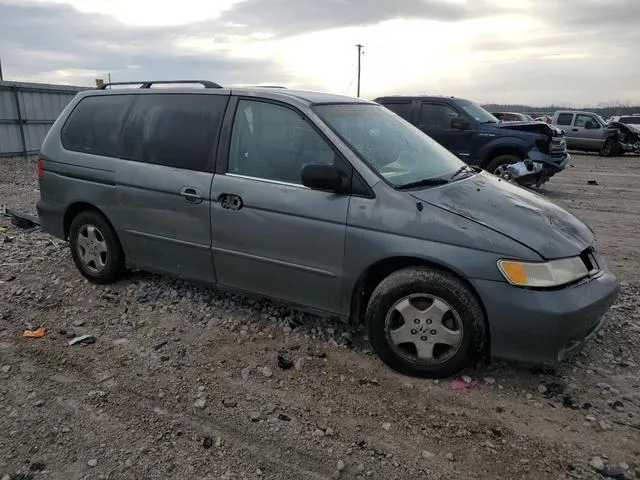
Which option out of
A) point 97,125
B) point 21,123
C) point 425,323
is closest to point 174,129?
point 97,125

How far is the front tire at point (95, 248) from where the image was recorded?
4676mm

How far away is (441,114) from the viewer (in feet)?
35.3

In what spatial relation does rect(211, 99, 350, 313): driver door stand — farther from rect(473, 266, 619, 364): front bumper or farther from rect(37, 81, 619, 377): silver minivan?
rect(473, 266, 619, 364): front bumper

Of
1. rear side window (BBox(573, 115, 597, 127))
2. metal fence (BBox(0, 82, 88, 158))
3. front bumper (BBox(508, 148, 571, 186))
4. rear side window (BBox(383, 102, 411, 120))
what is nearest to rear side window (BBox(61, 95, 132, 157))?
rear side window (BBox(383, 102, 411, 120))

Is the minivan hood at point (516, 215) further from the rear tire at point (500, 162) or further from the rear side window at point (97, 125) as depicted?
the rear tire at point (500, 162)

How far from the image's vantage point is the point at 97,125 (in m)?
4.71

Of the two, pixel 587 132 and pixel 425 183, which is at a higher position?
pixel 425 183

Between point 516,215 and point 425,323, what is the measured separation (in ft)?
2.95

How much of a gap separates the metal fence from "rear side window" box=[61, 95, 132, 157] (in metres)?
12.7

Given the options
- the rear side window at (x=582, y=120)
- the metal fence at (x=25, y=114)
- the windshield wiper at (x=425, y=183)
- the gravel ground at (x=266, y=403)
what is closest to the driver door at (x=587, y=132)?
the rear side window at (x=582, y=120)

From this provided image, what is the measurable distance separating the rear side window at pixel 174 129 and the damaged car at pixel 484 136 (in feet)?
23.0

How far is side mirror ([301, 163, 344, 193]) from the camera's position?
335 centimetres

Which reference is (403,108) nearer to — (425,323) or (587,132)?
(425,323)

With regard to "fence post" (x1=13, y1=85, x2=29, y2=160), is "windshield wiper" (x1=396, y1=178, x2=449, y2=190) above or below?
above
